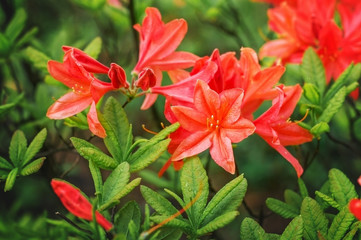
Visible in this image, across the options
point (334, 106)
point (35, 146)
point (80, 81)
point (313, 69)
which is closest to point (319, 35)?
point (313, 69)

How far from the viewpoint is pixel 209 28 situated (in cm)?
325

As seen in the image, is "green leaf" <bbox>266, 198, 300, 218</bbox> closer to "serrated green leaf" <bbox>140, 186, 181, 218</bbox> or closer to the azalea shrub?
the azalea shrub

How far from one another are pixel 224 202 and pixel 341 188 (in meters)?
0.30

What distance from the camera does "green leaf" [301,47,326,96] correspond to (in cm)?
144

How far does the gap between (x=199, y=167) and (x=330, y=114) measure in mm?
411

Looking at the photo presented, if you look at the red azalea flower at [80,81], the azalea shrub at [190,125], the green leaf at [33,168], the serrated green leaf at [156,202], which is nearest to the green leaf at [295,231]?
the azalea shrub at [190,125]

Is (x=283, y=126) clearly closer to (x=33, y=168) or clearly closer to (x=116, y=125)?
(x=116, y=125)

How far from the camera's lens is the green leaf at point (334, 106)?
127cm

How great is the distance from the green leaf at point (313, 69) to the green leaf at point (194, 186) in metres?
0.51

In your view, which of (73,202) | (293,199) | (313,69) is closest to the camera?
(73,202)

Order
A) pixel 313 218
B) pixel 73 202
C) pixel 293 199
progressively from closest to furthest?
pixel 73 202
pixel 313 218
pixel 293 199

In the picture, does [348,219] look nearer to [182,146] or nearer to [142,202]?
[182,146]

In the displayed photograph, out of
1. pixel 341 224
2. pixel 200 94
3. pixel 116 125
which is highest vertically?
pixel 200 94

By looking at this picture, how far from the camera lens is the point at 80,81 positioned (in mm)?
1247
